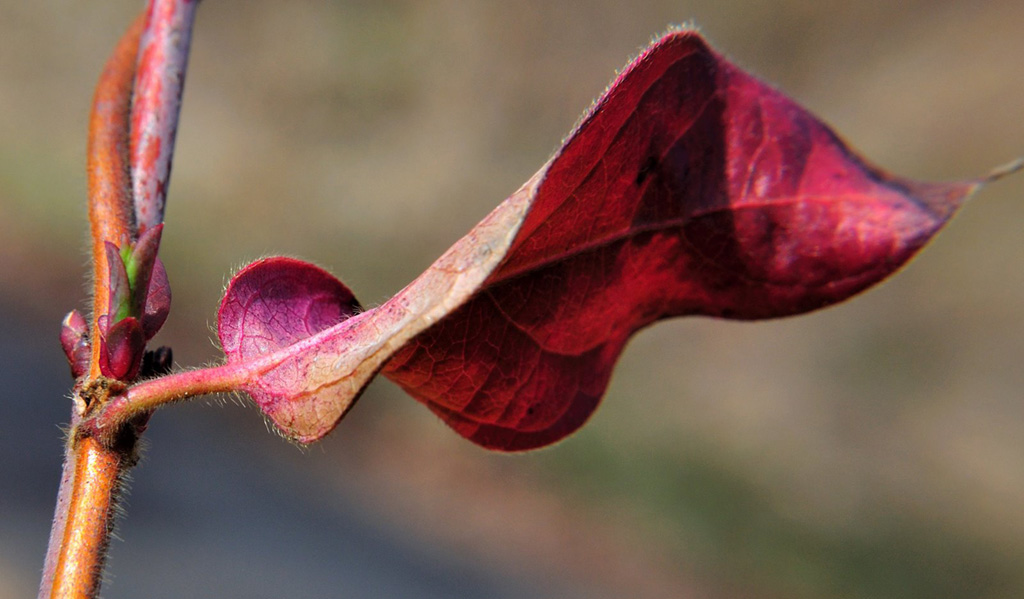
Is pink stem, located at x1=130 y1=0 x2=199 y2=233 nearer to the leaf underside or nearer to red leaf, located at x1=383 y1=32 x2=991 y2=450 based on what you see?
the leaf underside

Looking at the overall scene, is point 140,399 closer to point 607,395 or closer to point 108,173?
point 108,173

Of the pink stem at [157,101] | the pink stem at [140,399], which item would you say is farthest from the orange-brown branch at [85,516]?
the pink stem at [157,101]

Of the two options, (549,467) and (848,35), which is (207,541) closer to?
(549,467)

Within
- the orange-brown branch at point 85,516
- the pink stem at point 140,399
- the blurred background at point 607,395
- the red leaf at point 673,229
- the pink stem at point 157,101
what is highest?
the blurred background at point 607,395

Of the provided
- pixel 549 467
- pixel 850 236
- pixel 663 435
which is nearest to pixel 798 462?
pixel 663 435

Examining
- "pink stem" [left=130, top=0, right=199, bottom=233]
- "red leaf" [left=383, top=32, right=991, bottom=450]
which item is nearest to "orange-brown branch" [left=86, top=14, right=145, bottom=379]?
"pink stem" [left=130, top=0, right=199, bottom=233]

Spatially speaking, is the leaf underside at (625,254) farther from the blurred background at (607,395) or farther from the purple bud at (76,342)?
the blurred background at (607,395)

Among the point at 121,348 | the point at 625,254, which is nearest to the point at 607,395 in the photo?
the point at 625,254
